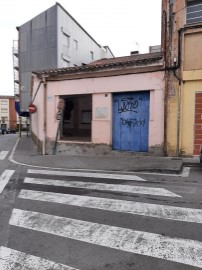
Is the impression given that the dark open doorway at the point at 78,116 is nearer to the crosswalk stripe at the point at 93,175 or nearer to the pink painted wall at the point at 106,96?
the pink painted wall at the point at 106,96

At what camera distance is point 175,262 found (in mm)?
3145

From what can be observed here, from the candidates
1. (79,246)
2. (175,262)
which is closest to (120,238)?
(79,246)

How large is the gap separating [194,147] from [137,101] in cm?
279

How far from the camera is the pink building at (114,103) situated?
10836 mm

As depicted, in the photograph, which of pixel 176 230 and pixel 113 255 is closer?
pixel 113 255

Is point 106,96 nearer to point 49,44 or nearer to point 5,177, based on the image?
point 5,177

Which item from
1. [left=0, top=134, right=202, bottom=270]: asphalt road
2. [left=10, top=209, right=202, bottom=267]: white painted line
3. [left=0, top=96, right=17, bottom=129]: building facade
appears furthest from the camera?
[left=0, top=96, right=17, bottom=129]: building facade

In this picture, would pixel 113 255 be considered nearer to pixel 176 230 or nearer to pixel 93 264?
pixel 93 264

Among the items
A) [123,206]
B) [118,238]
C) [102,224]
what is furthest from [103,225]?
[123,206]

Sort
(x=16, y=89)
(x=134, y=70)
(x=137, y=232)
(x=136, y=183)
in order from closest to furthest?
(x=137, y=232), (x=136, y=183), (x=134, y=70), (x=16, y=89)

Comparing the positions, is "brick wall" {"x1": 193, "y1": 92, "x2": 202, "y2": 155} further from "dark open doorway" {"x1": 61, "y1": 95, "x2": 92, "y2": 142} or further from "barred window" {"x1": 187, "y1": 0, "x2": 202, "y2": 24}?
"dark open doorway" {"x1": 61, "y1": 95, "x2": 92, "y2": 142}

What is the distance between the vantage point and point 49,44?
97.8ft

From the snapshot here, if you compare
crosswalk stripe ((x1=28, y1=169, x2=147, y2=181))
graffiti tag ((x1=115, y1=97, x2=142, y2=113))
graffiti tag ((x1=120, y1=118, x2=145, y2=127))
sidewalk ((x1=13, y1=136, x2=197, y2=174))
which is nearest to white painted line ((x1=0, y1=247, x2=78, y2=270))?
crosswalk stripe ((x1=28, y1=169, x2=147, y2=181))

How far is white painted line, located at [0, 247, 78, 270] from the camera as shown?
10.0 ft
